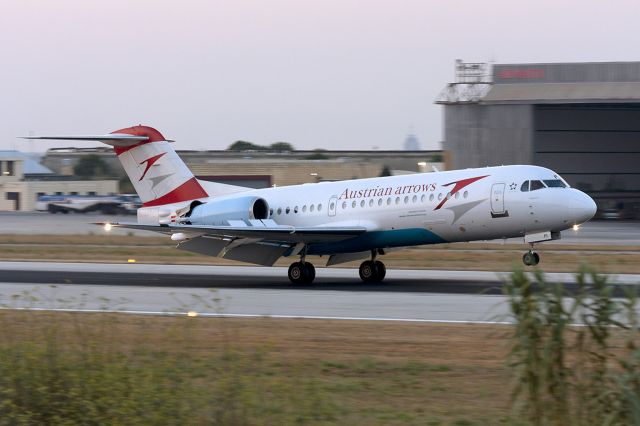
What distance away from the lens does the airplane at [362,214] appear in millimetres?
22672

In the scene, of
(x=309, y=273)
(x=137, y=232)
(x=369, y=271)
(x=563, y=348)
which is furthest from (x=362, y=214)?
(x=137, y=232)

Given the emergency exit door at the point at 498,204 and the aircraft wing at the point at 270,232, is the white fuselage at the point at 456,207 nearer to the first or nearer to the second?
the emergency exit door at the point at 498,204

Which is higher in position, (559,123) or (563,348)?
(559,123)

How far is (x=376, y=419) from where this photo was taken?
879 cm

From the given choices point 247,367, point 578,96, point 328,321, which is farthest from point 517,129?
point 247,367

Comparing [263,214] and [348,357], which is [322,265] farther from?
[348,357]

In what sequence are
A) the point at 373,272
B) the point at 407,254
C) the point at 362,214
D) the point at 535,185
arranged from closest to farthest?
the point at 535,185
the point at 362,214
the point at 373,272
the point at 407,254

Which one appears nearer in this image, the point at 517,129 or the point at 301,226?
the point at 301,226

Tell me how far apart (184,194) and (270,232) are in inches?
179

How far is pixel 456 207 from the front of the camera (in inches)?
901

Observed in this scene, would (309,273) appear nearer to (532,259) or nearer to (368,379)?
(532,259)

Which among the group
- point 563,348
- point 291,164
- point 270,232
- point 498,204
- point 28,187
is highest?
point 291,164

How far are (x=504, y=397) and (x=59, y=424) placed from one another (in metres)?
4.41

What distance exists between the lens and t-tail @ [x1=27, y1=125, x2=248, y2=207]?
27.0m
